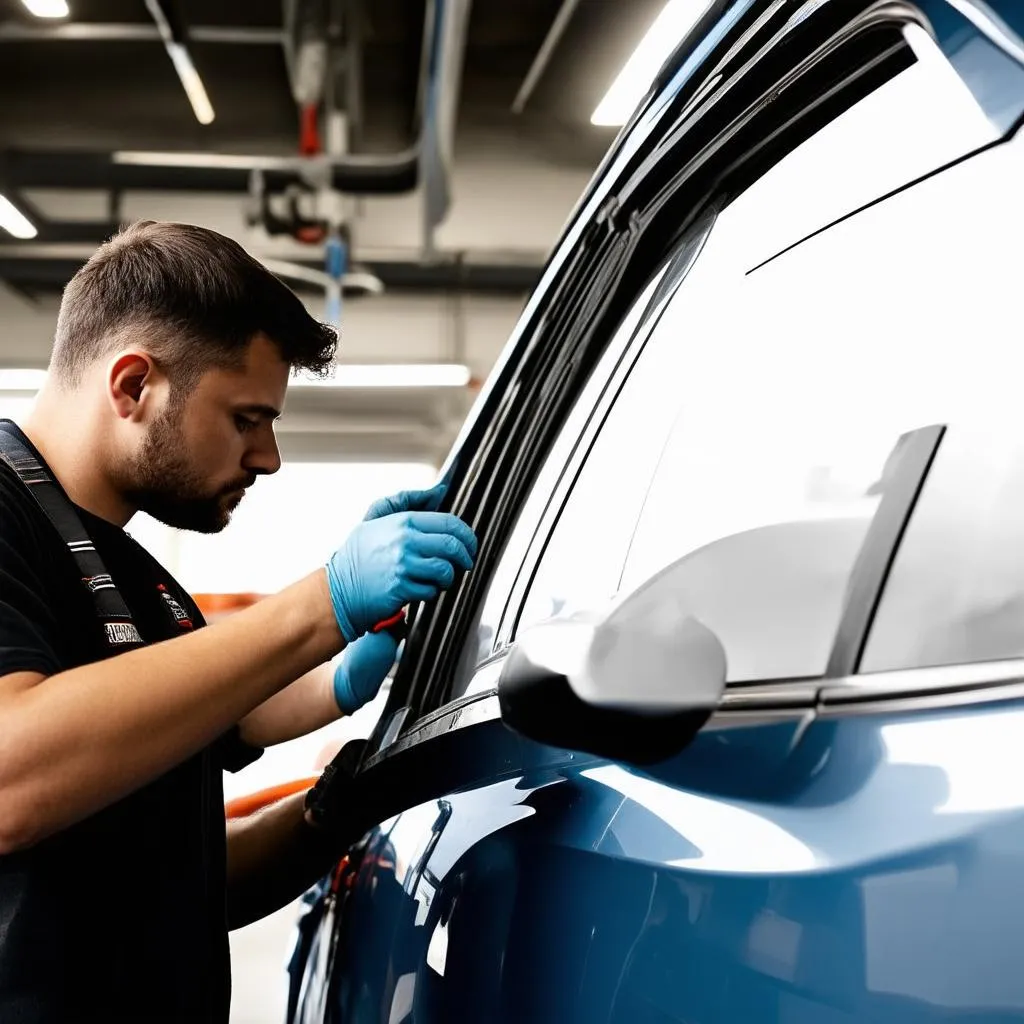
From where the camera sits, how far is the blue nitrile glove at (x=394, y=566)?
139cm

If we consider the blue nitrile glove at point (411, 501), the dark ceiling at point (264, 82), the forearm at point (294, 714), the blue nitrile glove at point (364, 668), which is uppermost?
the dark ceiling at point (264, 82)

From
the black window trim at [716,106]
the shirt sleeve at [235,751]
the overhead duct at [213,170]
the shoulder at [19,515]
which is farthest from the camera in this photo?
the overhead duct at [213,170]

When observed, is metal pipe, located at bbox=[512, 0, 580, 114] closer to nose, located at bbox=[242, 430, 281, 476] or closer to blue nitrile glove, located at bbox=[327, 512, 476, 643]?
nose, located at bbox=[242, 430, 281, 476]

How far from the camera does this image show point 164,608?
1.70m

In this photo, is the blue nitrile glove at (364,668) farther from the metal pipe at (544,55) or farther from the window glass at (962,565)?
the metal pipe at (544,55)

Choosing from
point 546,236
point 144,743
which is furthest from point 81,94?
point 144,743

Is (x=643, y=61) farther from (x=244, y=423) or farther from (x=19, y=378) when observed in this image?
(x=19, y=378)

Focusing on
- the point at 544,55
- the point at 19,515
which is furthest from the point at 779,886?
the point at 544,55

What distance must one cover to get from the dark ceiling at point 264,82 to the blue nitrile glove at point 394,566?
26.7 ft

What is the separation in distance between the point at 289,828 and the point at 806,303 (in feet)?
4.40

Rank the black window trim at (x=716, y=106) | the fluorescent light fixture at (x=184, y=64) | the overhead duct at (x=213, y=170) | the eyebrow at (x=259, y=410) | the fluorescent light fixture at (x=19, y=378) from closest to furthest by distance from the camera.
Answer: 1. the black window trim at (x=716, y=106)
2. the eyebrow at (x=259, y=410)
3. the fluorescent light fixture at (x=184, y=64)
4. the overhead duct at (x=213, y=170)
5. the fluorescent light fixture at (x=19, y=378)

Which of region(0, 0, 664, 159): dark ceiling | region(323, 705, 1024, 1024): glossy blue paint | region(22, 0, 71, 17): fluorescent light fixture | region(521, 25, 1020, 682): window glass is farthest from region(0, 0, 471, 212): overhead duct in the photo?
region(323, 705, 1024, 1024): glossy blue paint

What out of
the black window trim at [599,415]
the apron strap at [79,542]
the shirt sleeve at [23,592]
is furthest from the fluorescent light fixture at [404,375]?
the black window trim at [599,415]

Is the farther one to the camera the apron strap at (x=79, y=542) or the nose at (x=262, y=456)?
the nose at (x=262, y=456)
